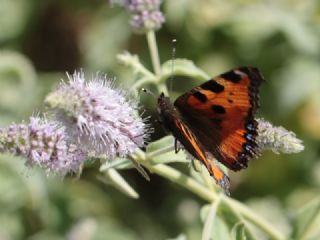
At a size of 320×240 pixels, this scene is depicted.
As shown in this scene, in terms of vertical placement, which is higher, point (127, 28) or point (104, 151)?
point (104, 151)

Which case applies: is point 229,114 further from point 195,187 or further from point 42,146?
point 42,146

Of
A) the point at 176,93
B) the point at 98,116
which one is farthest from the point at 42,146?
the point at 176,93

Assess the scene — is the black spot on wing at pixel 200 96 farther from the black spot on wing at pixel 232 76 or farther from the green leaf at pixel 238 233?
the green leaf at pixel 238 233

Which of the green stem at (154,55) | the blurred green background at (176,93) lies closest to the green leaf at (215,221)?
Result: the green stem at (154,55)

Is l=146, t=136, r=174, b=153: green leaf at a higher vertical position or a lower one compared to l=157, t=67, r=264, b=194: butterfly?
lower

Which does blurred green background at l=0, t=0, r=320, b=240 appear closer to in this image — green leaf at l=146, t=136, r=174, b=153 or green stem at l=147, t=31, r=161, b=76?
green stem at l=147, t=31, r=161, b=76

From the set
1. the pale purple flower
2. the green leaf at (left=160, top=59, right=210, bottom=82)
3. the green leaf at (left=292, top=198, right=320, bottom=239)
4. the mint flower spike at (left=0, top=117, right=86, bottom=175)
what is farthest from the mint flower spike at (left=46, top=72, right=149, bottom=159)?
the green leaf at (left=292, top=198, right=320, bottom=239)

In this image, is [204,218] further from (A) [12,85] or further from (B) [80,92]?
(A) [12,85]

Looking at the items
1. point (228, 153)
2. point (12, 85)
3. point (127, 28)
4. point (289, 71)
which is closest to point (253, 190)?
point (289, 71)
